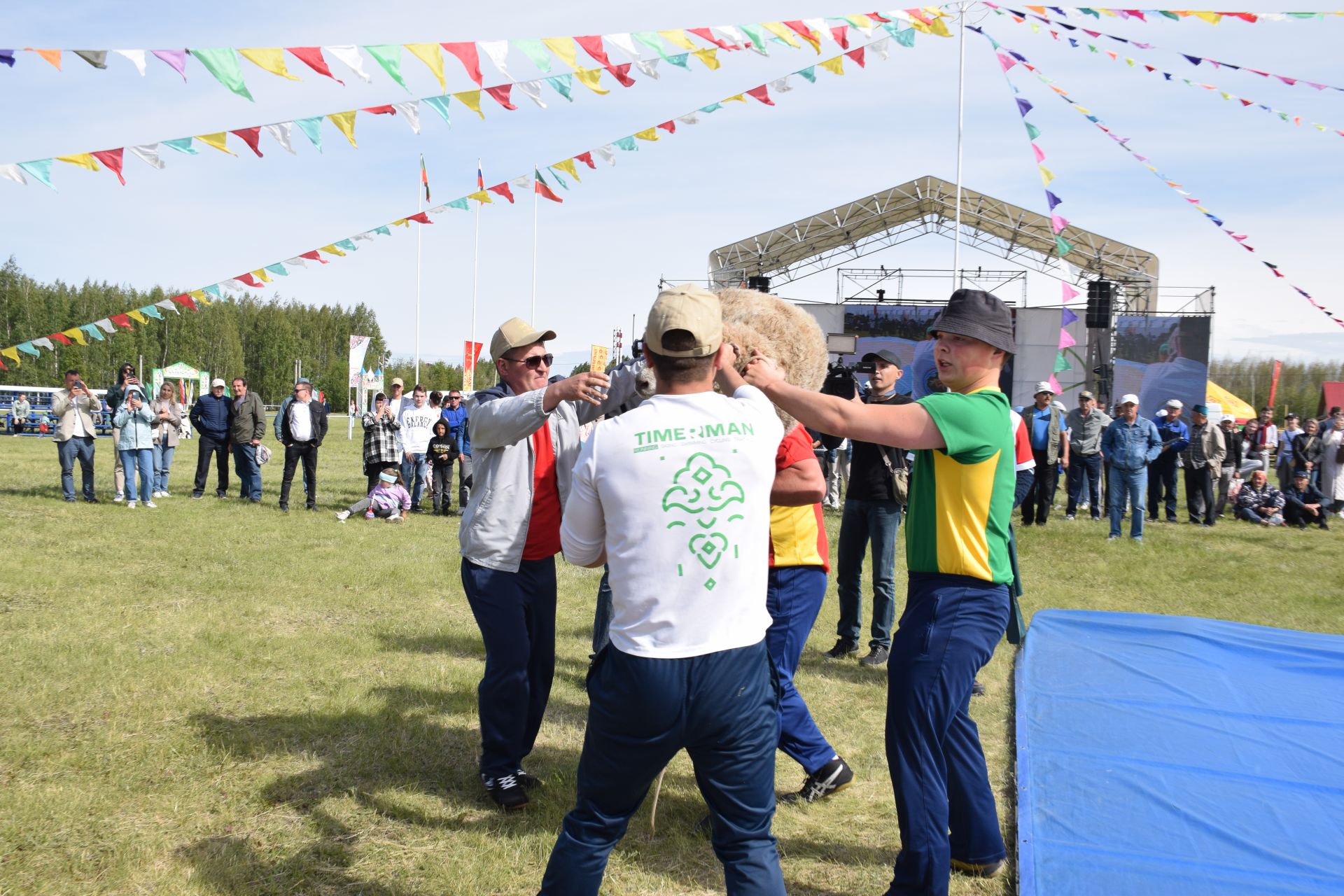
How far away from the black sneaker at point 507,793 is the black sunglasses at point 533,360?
1.68 meters

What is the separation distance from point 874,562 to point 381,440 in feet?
27.9

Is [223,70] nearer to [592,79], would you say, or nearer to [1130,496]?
[592,79]

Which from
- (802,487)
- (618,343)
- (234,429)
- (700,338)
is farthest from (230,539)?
(618,343)

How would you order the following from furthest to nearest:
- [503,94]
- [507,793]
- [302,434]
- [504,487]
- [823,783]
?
[302,434], [503,94], [823,783], [507,793], [504,487]

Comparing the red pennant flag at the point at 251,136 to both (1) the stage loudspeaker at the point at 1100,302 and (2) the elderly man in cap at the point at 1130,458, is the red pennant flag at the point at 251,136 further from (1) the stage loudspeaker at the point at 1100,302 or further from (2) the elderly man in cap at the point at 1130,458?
(1) the stage loudspeaker at the point at 1100,302

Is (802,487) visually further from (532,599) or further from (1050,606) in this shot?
(1050,606)

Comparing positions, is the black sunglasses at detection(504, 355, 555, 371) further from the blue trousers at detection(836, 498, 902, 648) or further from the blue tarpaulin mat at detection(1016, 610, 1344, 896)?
the blue trousers at detection(836, 498, 902, 648)

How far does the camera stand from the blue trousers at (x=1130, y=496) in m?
12.0

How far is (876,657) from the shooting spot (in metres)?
6.38

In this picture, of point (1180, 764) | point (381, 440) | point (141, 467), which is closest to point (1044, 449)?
point (381, 440)

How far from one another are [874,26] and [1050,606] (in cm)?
500

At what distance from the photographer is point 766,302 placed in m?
3.23

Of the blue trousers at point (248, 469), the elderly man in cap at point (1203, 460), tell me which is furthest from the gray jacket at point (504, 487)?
the elderly man in cap at point (1203, 460)

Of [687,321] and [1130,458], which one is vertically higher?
[687,321]
